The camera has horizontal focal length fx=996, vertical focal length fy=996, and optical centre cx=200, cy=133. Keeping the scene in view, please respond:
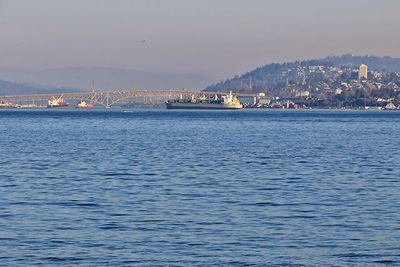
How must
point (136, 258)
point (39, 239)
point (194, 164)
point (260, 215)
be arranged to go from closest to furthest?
1. point (136, 258)
2. point (39, 239)
3. point (260, 215)
4. point (194, 164)

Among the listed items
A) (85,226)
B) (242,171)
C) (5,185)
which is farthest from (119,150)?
(85,226)

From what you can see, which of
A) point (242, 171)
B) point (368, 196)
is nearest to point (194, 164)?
point (242, 171)

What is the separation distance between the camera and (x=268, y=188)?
101 ft

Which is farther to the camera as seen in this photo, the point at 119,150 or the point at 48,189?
the point at 119,150

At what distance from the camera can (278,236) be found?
21.5 m

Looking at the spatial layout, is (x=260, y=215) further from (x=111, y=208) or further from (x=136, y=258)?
(x=136, y=258)

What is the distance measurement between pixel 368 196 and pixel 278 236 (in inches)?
311

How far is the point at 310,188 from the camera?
30.9m

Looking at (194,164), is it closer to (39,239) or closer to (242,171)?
(242,171)

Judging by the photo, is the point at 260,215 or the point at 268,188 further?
the point at 268,188

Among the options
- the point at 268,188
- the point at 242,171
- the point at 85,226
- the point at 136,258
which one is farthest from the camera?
the point at 242,171

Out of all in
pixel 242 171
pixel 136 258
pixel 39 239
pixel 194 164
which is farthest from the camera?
pixel 194 164

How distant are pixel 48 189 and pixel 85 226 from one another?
25.7 feet

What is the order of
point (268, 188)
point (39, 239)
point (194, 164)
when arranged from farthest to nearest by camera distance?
point (194, 164) < point (268, 188) < point (39, 239)
